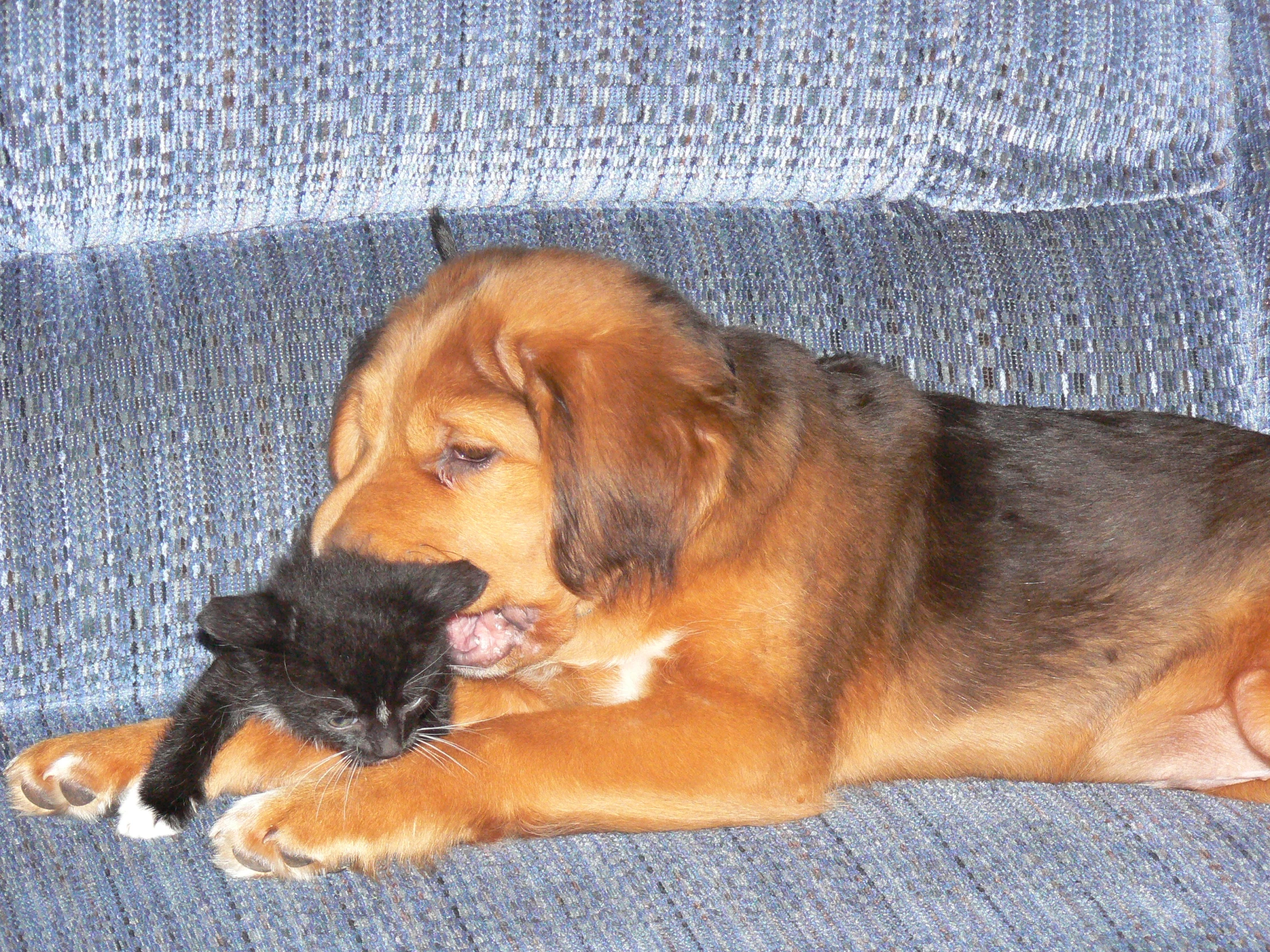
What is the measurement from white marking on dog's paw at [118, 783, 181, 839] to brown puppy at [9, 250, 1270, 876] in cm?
10

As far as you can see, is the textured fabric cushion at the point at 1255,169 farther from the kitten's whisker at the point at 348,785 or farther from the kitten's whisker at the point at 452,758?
the kitten's whisker at the point at 348,785

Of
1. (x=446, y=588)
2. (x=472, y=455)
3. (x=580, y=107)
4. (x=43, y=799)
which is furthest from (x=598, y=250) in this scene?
(x=43, y=799)

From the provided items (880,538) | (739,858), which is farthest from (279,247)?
(739,858)

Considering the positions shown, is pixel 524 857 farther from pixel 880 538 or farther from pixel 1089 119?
pixel 1089 119

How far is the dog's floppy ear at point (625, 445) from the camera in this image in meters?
2.23

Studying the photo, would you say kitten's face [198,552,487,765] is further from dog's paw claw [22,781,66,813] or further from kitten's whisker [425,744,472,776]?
dog's paw claw [22,781,66,813]

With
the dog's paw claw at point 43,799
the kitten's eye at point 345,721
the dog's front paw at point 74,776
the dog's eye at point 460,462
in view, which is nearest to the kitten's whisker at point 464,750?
the kitten's eye at point 345,721

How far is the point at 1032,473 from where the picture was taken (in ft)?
8.96

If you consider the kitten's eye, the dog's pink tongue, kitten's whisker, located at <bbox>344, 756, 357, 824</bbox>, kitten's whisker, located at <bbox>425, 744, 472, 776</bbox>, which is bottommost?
kitten's whisker, located at <bbox>344, 756, 357, 824</bbox>

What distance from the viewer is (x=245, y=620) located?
227 cm

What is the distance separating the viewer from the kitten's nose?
2324 mm

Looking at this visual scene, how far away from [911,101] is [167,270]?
1.86m

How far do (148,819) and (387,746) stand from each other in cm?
46

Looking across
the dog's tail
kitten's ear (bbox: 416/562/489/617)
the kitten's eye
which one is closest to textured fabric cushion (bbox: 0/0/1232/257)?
the dog's tail
